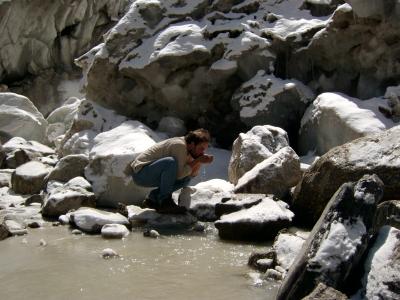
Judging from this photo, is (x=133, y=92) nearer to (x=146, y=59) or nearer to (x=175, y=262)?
(x=146, y=59)

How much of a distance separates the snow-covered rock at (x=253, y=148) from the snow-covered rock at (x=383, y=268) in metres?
3.15

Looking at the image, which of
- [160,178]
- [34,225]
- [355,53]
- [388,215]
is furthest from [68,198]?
[355,53]

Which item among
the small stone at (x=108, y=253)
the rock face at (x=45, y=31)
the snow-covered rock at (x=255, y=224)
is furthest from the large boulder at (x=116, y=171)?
the rock face at (x=45, y=31)

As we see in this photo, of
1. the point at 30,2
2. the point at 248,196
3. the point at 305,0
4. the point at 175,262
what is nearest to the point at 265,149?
the point at 248,196

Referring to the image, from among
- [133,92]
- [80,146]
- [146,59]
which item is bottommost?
[80,146]

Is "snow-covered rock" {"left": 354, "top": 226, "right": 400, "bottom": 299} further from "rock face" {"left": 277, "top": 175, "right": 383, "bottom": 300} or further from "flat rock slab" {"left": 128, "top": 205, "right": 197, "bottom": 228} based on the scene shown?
"flat rock slab" {"left": 128, "top": 205, "right": 197, "bottom": 228}

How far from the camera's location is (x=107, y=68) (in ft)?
25.7

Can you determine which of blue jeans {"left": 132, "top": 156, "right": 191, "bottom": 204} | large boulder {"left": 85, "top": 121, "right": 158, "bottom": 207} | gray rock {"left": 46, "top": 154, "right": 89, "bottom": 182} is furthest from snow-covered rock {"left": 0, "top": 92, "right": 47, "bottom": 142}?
blue jeans {"left": 132, "top": 156, "right": 191, "bottom": 204}

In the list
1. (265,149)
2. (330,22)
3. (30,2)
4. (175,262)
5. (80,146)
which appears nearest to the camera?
(175,262)

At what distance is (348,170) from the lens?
428 centimetres

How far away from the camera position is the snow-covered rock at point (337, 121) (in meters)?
5.58

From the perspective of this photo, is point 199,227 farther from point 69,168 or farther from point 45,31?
point 45,31

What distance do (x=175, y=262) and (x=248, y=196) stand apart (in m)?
1.34

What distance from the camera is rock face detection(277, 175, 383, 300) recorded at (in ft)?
7.82
